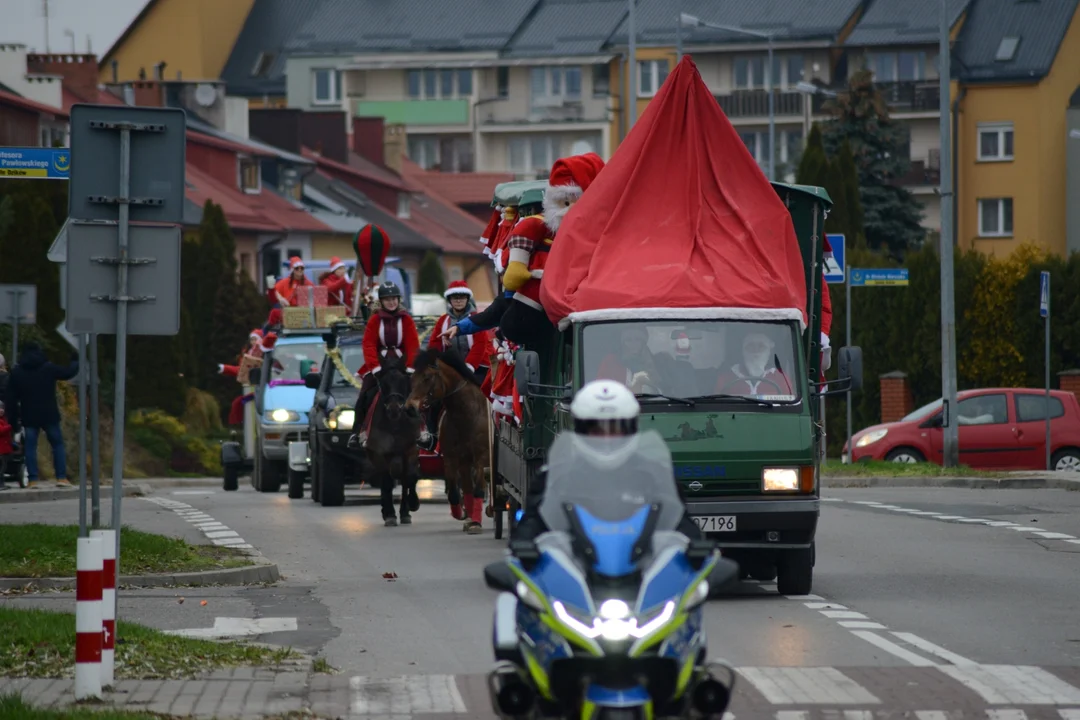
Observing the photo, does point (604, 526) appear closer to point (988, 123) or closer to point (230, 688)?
point (230, 688)

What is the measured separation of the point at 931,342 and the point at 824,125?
24.8m

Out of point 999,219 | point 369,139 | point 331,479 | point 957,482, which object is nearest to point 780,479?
point 331,479

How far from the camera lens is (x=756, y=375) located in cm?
1530

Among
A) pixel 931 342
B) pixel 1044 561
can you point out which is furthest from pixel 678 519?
pixel 931 342

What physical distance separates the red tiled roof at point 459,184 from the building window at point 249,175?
27899mm

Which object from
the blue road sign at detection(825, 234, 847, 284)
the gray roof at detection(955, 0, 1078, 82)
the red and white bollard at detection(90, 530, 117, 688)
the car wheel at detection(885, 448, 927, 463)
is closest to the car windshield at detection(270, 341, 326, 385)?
the blue road sign at detection(825, 234, 847, 284)

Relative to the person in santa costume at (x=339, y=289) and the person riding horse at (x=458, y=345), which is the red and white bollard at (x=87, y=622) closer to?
the person riding horse at (x=458, y=345)

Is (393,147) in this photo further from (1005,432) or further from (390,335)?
(390,335)

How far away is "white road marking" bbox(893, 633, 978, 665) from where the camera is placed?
1176cm

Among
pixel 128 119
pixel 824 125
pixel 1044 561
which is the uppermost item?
pixel 824 125

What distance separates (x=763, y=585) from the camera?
16312mm

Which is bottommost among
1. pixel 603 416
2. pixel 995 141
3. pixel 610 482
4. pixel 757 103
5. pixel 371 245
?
pixel 610 482

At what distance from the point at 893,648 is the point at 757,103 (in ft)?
303

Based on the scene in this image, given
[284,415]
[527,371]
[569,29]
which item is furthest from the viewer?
[569,29]
